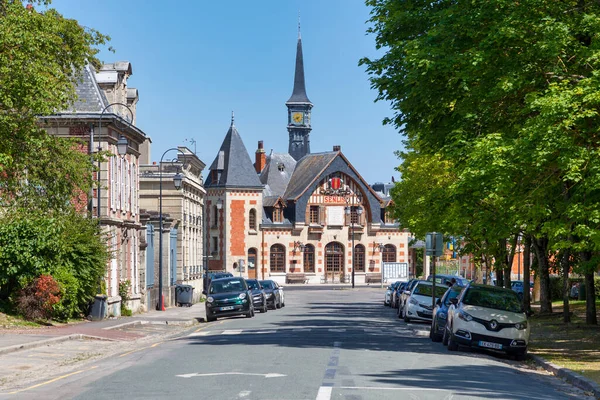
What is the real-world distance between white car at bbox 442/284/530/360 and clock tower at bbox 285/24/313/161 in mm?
108849

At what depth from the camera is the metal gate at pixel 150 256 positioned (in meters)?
46.9

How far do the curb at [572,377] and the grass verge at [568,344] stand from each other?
0.20 meters

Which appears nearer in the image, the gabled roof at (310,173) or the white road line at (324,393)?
the white road line at (324,393)

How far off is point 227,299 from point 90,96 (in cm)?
941

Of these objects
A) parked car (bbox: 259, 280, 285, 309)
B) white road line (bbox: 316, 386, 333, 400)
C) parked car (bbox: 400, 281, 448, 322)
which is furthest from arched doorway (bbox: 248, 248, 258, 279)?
white road line (bbox: 316, 386, 333, 400)

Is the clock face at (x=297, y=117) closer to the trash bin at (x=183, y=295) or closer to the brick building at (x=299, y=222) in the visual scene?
the brick building at (x=299, y=222)

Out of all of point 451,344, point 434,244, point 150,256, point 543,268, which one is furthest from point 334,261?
point 451,344

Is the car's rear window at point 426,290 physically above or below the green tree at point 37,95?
below

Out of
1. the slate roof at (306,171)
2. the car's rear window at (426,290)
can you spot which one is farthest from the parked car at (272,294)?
the slate roof at (306,171)

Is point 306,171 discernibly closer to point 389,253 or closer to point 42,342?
point 389,253

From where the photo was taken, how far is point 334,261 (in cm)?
10956

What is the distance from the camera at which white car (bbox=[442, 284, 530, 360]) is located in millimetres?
21859

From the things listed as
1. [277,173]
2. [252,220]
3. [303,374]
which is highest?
[277,173]

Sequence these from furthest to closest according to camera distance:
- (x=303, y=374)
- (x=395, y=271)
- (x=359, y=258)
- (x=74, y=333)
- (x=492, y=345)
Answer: (x=359, y=258)
(x=395, y=271)
(x=74, y=333)
(x=492, y=345)
(x=303, y=374)
